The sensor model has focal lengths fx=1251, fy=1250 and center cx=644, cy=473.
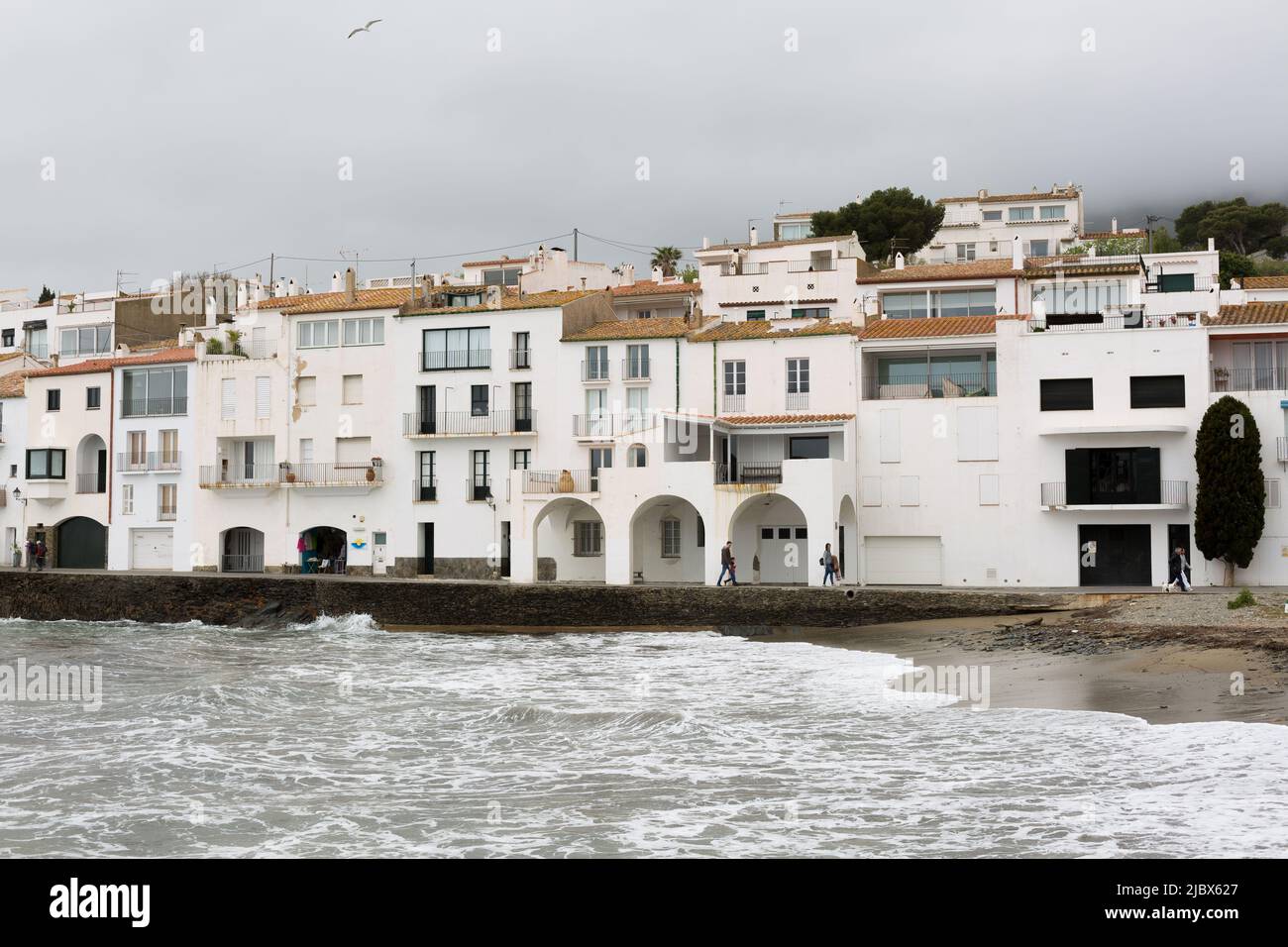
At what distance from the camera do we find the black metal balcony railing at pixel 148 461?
54.2 metres

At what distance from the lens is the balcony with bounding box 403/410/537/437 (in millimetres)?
49188

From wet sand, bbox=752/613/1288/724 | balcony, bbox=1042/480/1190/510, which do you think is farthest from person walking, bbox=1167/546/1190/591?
wet sand, bbox=752/613/1288/724

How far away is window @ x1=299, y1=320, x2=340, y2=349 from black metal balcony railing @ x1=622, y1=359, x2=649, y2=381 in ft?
42.5

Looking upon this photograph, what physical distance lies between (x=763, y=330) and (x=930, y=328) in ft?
20.6

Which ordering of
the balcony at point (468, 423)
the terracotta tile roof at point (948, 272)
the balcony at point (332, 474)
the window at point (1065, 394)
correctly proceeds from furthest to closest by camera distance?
the balcony at point (332, 474)
the terracotta tile roof at point (948, 272)
the balcony at point (468, 423)
the window at point (1065, 394)

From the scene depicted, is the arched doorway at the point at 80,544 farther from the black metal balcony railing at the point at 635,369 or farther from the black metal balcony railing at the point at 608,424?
the black metal balcony railing at the point at 635,369

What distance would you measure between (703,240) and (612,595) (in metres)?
43.2

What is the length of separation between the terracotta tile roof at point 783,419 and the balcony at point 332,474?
15044 millimetres

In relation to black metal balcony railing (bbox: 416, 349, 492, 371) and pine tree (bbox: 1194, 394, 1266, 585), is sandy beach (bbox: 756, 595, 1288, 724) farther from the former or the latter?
black metal balcony railing (bbox: 416, 349, 492, 371)

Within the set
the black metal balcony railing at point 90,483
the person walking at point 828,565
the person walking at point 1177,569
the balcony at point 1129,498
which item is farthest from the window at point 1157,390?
the black metal balcony railing at point 90,483

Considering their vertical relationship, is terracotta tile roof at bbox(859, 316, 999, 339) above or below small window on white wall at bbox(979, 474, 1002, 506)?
above

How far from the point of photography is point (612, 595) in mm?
40125

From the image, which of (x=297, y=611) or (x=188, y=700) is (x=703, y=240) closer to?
(x=297, y=611)
